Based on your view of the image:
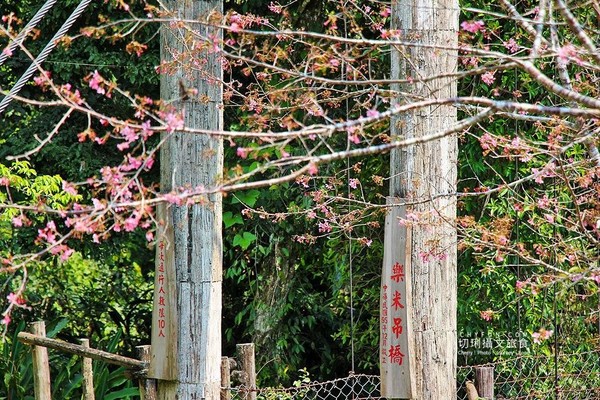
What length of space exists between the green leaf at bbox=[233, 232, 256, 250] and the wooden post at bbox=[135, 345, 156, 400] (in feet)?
5.73

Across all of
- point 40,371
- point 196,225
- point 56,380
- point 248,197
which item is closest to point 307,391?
point 248,197

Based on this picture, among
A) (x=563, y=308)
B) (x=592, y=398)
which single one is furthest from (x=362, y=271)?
(x=592, y=398)

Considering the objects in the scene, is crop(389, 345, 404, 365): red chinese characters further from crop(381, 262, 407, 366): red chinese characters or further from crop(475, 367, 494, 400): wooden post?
crop(475, 367, 494, 400): wooden post

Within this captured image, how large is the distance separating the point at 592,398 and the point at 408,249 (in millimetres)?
2265

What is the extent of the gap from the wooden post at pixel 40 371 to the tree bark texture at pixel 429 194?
8.01 ft

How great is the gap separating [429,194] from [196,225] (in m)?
1.05

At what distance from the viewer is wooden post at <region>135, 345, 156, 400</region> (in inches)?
192

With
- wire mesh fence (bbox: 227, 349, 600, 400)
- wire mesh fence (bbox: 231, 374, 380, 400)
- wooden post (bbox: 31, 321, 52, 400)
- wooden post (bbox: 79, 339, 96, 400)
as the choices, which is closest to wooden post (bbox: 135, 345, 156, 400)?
wire mesh fence (bbox: 231, 374, 380, 400)

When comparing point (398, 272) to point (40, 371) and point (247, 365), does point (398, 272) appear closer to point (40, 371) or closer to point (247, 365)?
point (247, 365)

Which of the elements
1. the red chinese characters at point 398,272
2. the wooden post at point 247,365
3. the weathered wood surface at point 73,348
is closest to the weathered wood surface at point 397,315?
the red chinese characters at point 398,272

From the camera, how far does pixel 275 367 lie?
720 centimetres

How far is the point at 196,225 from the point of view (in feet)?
14.9

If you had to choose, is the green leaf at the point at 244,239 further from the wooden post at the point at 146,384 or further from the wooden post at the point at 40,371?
the wooden post at the point at 146,384

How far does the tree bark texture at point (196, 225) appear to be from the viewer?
14.6 feet
